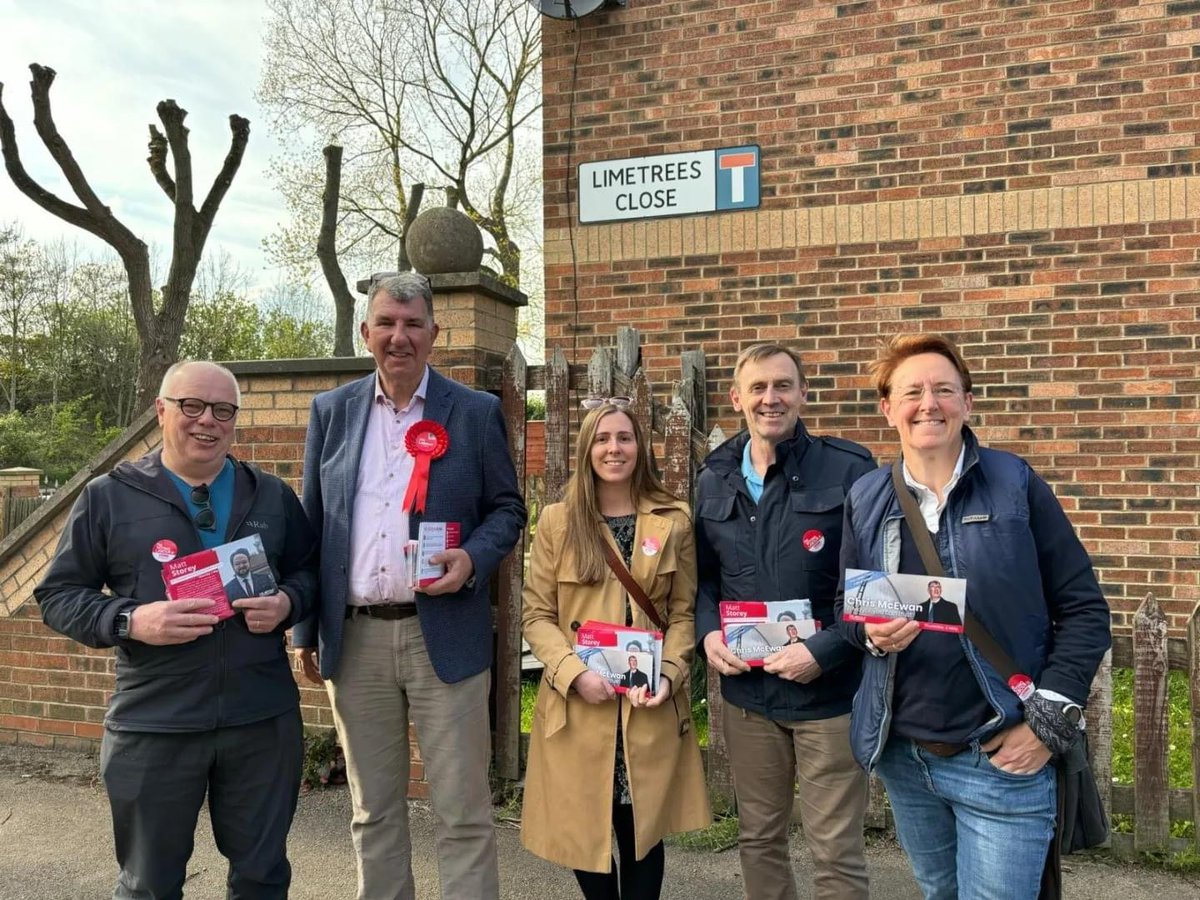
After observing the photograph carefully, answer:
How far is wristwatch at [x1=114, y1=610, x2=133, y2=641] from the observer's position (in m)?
2.46

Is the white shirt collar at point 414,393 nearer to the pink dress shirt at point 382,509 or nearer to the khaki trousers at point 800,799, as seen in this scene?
the pink dress shirt at point 382,509

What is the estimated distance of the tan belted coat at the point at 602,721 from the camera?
2.66 metres

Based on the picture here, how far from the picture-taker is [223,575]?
2535 millimetres

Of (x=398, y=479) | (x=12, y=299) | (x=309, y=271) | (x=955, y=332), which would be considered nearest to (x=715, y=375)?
(x=955, y=332)

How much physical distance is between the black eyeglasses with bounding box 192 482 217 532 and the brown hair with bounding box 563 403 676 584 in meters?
1.03

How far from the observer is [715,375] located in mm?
6160

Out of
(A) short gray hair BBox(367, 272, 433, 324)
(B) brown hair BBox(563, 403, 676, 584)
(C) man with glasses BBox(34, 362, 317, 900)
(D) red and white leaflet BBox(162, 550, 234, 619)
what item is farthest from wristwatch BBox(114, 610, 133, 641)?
(B) brown hair BBox(563, 403, 676, 584)

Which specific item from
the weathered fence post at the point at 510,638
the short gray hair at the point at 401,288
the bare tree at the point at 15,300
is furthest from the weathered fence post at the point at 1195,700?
the bare tree at the point at 15,300

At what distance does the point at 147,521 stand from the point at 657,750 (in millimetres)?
1582

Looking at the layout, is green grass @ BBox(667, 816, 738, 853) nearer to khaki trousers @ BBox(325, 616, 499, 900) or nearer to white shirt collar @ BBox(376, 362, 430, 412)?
khaki trousers @ BBox(325, 616, 499, 900)

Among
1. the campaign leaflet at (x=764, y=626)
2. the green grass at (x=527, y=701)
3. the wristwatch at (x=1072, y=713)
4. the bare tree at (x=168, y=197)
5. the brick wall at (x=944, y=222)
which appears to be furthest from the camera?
the bare tree at (x=168, y=197)

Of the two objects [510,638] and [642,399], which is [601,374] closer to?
[642,399]

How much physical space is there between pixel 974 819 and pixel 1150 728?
1.92 metres

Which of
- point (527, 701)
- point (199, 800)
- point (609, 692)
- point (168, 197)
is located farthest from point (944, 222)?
point (168, 197)
